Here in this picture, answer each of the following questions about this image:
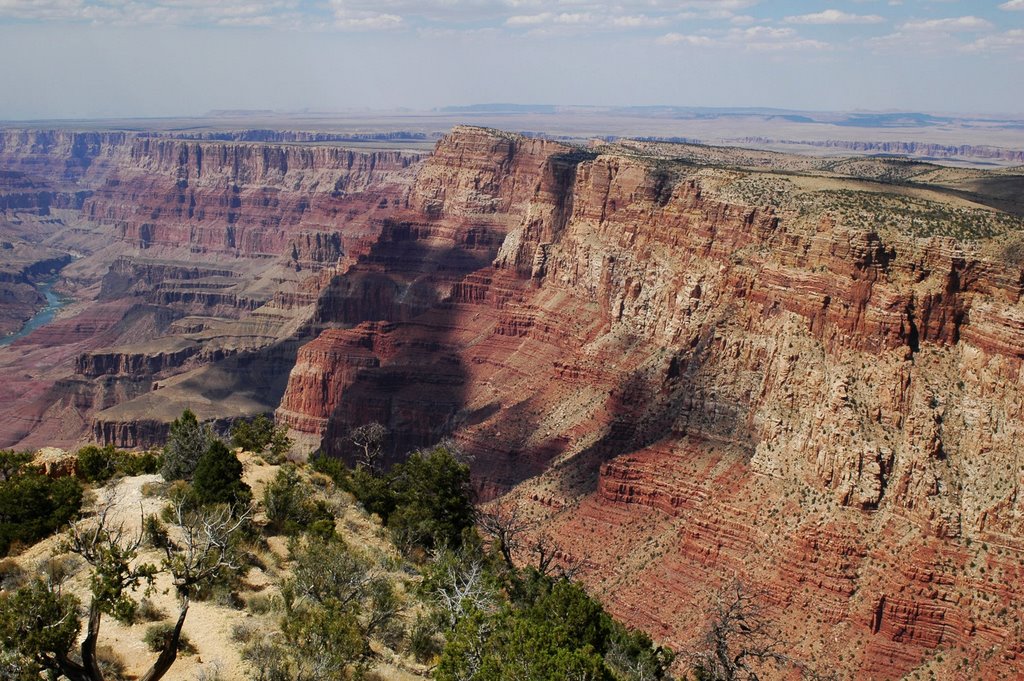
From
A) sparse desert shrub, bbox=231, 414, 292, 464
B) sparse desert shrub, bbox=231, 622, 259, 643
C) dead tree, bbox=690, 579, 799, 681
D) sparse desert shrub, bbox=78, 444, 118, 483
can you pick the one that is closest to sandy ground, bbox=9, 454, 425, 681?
sparse desert shrub, bbox=231, 622, 259, 643

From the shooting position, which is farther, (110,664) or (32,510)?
(32,510)

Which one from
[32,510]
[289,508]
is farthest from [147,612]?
[289,508]

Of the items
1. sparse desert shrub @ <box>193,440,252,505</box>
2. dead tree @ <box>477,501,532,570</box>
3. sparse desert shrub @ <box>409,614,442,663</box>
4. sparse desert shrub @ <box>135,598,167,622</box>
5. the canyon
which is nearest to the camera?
sparse desert shrub @ <box>135,598,167,622</box>

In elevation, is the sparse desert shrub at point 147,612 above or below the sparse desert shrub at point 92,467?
above

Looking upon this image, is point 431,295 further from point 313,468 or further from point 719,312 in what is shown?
point 313,468

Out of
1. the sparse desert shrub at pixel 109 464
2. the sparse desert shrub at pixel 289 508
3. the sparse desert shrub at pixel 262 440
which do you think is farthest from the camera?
the sparse desert shrub at pixel 262 440

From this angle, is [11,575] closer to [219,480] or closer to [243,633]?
[243,633]

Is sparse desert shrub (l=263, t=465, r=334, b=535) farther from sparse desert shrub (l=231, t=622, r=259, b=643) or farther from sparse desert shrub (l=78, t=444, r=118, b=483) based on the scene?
sparse desert shrub (l=231, t=622, r=259, b=643)

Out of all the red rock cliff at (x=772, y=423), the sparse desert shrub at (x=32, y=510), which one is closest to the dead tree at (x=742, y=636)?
the red rock cliff at (x=772, y=423)

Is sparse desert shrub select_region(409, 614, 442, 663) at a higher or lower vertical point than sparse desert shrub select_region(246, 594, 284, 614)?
lower

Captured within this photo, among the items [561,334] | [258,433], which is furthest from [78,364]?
[258,433]

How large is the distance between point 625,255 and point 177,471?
55.6 metres

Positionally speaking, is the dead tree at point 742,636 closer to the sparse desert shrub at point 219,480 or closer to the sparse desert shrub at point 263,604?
the sparse desert shrub at point 263,604

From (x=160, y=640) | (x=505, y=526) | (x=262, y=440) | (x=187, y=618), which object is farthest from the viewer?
(x=262, y=440)
